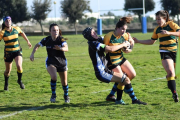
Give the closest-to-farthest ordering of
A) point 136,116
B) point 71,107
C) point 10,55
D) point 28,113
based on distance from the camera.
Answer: point 136,116
point 28,113
point 71,107
point 10,55

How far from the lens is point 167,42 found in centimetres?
775

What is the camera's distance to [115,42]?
7125mm

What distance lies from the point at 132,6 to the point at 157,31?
62049 mm

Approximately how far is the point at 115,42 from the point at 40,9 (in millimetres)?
57580

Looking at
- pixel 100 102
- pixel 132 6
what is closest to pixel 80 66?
Result: pixel 100 102

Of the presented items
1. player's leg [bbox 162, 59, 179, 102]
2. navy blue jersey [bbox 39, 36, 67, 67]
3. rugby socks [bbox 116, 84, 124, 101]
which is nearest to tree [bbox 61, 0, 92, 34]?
navy blue jersey [bbox 39, 36, 67, 67]

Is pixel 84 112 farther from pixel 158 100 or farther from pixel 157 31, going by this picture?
pixel 157 31

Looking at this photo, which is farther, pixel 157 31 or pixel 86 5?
pixel 86 5

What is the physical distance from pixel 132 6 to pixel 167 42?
204 ft

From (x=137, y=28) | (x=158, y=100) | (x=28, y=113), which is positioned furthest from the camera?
(x=137, y=28)

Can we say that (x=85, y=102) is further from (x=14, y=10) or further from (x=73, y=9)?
(x=14, y=10)

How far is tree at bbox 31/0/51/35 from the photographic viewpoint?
6331 cm

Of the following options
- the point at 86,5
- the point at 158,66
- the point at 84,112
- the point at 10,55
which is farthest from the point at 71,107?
the point at 86,5

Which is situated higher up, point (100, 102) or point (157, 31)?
point (157, 31)
